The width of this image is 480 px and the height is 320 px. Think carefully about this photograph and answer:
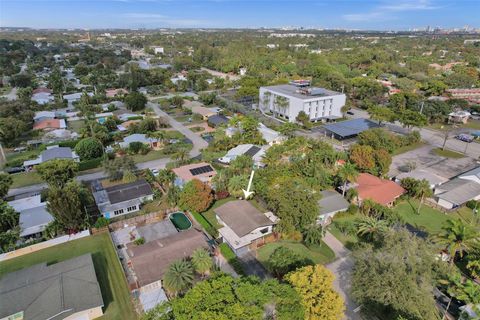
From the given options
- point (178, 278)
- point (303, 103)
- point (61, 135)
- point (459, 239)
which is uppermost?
point (303, 103)

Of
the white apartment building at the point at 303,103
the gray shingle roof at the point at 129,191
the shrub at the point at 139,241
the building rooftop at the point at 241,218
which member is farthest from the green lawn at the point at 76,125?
the building rooftop at the point at 241,218

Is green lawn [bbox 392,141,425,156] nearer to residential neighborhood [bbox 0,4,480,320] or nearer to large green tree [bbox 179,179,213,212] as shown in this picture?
residential neighborhood [bbox 0,4,480,320]

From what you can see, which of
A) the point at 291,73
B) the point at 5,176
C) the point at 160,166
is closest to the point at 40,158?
the point at 5,176

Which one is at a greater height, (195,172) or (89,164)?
(195,172)

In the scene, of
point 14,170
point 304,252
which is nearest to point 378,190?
point 304,252

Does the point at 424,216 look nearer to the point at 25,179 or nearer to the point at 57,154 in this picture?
the point at 57,154

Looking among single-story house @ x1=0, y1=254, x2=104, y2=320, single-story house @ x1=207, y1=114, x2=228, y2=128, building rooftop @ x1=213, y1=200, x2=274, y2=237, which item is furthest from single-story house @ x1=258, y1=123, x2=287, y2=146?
single-story house @ x1=0, y1=254, x2=104, y2=320
